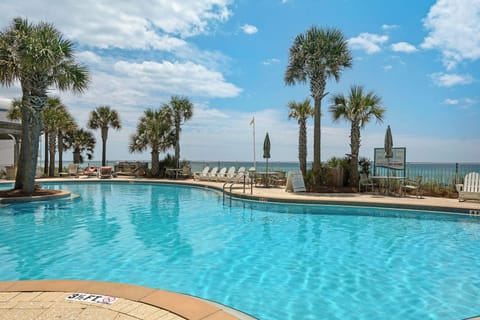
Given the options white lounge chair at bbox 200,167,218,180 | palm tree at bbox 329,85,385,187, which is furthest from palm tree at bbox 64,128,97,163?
palm tree at bbox 329,85,385,187

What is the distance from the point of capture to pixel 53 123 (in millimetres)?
21141

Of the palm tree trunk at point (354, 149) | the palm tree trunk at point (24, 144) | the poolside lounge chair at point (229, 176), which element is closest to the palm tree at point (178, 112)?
the poolside lounge chair at point (229, 176)

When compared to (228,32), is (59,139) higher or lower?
lower

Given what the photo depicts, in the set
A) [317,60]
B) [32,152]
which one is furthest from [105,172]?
[317,60]

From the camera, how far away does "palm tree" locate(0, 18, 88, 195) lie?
11227 millimetres

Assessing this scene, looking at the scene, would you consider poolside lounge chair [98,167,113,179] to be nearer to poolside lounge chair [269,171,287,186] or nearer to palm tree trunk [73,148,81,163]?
palm tree trunk [73,148,81,163]

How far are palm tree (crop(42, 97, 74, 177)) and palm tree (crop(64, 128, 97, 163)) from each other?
16.6 feet

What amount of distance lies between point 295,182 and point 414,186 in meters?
4.68

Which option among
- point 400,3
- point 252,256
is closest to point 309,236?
point 252,256

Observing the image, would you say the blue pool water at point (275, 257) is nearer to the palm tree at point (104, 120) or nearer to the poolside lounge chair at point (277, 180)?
the poolside lounge chair at point (277, 180)

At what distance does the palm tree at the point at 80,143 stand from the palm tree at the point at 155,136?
835cm

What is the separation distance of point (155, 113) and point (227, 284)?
2061 centimetres

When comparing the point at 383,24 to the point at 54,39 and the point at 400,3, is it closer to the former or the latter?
the point at 400,3

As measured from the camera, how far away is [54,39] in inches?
466
